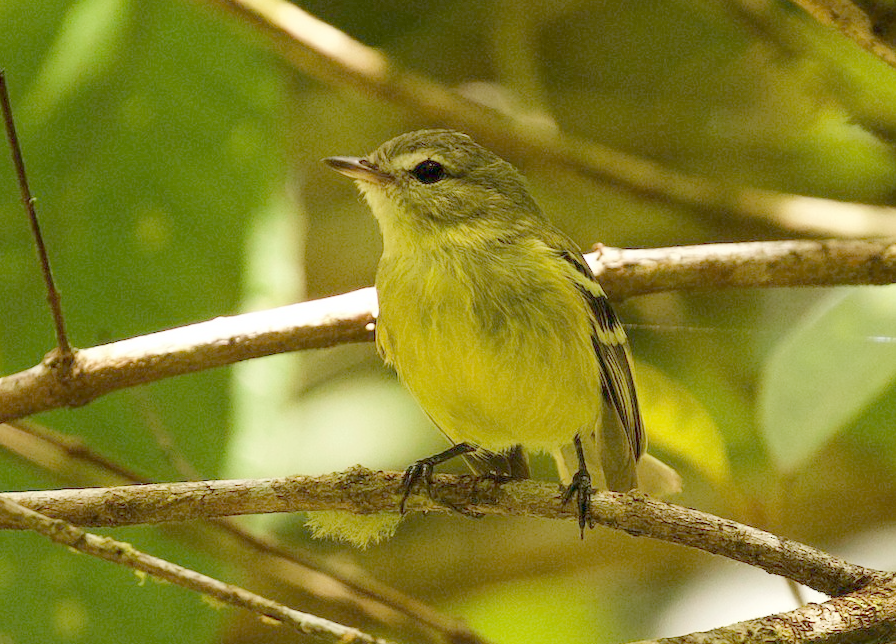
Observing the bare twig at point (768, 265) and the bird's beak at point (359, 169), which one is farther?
the bird's beak at point (359, 169)

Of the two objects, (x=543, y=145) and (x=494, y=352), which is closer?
(x=494, y=352)

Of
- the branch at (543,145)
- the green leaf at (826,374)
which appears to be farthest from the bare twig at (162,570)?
the branch at (543,145)

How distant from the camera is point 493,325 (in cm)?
214

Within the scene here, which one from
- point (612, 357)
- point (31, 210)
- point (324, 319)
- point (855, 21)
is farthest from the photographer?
point (612, 357)

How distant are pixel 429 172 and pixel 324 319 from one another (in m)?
0.59

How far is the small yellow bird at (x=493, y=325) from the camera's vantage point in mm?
2127

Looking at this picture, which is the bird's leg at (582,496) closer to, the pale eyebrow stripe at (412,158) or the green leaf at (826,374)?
the green leaf at (826,374)

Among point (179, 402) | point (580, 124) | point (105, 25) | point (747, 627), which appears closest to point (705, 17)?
point (580, 124)

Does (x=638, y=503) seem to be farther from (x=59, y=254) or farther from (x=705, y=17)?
(x=705, y=17)

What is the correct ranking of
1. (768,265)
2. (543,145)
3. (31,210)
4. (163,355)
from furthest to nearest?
(543,145) → (768,265) → (163,355) → (31,210)

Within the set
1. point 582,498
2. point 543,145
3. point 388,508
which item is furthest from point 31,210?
point 543,145

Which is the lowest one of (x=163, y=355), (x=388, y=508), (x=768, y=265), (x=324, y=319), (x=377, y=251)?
(x=388, y=508)

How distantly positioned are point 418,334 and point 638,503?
0.69 m

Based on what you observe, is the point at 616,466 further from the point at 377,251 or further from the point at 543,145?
the point at 377,251
